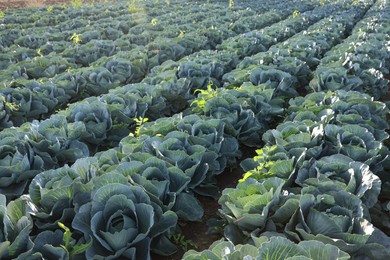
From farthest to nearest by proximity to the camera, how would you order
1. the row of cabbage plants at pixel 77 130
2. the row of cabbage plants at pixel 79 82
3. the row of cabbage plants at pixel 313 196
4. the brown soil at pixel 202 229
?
the row of cabbage plants at pixel 79 82
the row of cabbage plants at pixel 77 130
the brown soil at pixel 202 229
the row of cabbage plants at pixel 313 196

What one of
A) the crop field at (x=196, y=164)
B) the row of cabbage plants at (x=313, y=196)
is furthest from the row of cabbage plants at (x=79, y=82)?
the row of cabbage plants at (x=313, y=196)

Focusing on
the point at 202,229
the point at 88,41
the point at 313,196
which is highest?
the point at 313,196

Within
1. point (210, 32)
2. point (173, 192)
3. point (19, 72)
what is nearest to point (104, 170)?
point (173, 192)

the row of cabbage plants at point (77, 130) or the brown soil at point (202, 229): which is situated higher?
the row of cabbage plants at point (77, 130)

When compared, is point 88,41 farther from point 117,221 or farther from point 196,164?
point 117,221

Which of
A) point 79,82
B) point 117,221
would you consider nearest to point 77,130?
point 117,221

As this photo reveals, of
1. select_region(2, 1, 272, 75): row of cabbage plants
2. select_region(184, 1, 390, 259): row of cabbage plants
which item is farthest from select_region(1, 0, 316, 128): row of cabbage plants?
select_region(184, 1, 390, 259): row of cabbage plants

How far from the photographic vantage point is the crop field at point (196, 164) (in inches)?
104

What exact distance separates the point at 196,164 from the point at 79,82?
12.8 ft

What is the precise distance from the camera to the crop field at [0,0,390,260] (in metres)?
2.64

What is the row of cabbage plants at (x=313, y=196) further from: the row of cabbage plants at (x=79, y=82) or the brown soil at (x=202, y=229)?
the row of cabbage plants at (x=79, y=82)

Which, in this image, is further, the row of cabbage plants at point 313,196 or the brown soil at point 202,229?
the brown soil at point 202,229

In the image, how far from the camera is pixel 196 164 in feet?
11.5

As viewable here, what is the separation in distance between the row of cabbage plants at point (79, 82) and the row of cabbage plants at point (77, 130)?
100 centimetres
